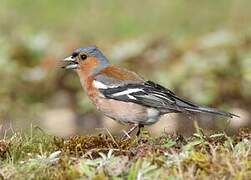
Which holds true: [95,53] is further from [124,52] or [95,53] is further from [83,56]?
[124,52]

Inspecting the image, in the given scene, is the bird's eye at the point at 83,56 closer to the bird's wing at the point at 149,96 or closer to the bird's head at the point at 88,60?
the bird's head at the point at 88,60

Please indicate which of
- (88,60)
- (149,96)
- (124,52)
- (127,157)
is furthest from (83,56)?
(124,52)

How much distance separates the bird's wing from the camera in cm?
777

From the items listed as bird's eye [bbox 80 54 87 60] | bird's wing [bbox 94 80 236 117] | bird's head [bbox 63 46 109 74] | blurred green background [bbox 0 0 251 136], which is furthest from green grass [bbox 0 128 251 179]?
blurred green background [bbox 0 0 251 136]

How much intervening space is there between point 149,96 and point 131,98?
185 mm

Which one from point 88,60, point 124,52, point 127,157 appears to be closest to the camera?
point 127,157

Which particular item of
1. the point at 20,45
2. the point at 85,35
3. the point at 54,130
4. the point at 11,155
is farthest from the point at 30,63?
the point at 11,155

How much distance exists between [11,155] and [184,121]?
200 inches

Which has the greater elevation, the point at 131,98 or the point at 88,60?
the point at 88,60

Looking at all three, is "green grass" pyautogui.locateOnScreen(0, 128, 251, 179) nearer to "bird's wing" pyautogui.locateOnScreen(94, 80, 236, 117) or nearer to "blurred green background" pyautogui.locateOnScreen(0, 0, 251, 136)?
"bird's wing" pyautogui.locateOnScreen(94, 80, 236, 117)

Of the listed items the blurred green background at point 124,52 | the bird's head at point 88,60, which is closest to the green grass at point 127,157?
the bird's head at point 88,60

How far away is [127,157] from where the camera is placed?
5832 mm

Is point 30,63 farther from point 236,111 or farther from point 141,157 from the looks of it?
point 141,157

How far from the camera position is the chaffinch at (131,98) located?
7816mm
